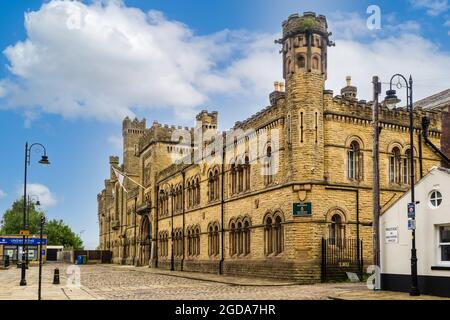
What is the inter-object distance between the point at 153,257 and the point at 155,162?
8.89m

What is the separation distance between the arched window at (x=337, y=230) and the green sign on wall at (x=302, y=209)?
4.91 feet

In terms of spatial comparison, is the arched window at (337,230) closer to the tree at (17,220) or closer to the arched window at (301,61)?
the arched window at (301,61)

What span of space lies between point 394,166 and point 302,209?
6.71 meters

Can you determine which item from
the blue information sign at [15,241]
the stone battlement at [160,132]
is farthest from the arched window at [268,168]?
the blue information sign at [15,241]

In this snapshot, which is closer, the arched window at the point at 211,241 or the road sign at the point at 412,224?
the road sign at the point at 412,224

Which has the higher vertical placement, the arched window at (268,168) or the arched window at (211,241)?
the arched window at (268,168)

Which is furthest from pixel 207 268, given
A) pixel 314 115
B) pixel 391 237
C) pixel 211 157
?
pixel 391 237

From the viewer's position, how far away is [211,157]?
39250mm

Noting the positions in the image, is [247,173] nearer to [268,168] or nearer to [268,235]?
[268,168]

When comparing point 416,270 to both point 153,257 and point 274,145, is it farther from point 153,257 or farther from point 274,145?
point 153,257

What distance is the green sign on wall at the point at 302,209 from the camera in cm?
2714
